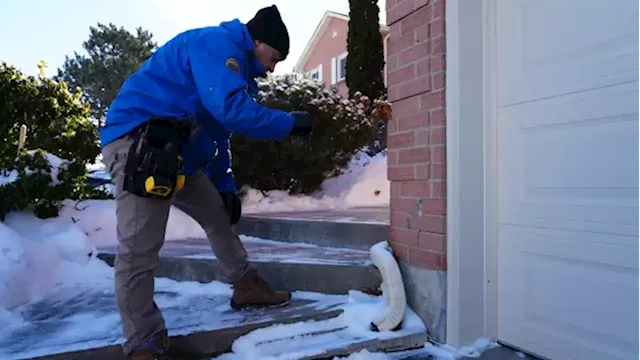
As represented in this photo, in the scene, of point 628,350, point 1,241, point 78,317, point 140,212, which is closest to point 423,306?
point 628,350

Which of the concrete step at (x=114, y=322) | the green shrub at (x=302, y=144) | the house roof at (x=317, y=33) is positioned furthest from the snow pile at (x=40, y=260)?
the house roof at (x=317, y=33)

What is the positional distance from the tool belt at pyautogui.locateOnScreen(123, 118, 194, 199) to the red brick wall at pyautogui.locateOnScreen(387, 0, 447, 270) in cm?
106

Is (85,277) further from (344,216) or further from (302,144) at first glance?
(302,144)

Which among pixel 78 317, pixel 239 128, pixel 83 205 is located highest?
pixel 239 128

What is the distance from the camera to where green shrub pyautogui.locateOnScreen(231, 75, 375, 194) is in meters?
5.62

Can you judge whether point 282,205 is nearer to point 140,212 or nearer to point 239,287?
point 239,287

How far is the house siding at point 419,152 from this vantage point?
221cm

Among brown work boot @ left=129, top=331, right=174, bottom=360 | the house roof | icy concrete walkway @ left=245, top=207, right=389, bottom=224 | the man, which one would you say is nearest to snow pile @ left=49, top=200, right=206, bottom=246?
icy concrete walkway @ left=245, top=207, right=389, bottom=224

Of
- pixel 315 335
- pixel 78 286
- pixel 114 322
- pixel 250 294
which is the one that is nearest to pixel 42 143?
pixel 78 286

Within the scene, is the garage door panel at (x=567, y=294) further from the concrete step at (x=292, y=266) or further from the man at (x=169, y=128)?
the man at (x=169, y=128)

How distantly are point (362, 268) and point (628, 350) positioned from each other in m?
1.31

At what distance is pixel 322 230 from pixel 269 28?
2.03m

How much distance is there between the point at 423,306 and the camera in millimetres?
2314

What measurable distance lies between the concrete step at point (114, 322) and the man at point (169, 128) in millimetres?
224
